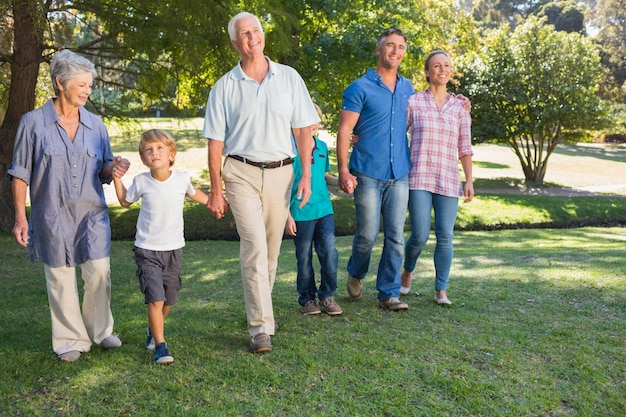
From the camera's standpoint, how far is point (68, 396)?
3539 mm

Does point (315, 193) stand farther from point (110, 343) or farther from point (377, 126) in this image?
point (110, 343)

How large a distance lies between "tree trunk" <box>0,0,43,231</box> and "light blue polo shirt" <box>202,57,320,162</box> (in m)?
7.56

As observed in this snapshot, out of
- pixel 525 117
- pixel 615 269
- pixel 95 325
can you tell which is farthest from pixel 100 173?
pixel 525 117

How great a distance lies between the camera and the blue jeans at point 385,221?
196 inches

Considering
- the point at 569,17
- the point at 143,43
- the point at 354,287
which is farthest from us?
the point at 569,17

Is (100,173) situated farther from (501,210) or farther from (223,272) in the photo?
(501,210)

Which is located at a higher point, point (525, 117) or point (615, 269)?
point (525, 117)

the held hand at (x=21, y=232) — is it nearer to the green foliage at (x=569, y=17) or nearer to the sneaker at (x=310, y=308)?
the sneaker at (x=310, y=308)

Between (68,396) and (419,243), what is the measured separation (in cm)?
283

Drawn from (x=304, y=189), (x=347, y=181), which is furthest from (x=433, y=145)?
(x=304, y=189)

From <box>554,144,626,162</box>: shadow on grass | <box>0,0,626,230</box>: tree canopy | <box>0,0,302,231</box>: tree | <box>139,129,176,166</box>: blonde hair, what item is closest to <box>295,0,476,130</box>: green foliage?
<box>0,0,626,230</box>: tree canopy

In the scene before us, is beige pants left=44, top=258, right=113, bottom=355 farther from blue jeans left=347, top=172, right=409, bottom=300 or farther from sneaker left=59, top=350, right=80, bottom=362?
blue jeans left=347, top=172, right=409, bottom=300

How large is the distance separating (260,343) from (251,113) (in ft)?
4.63

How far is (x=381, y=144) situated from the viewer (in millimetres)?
4957
